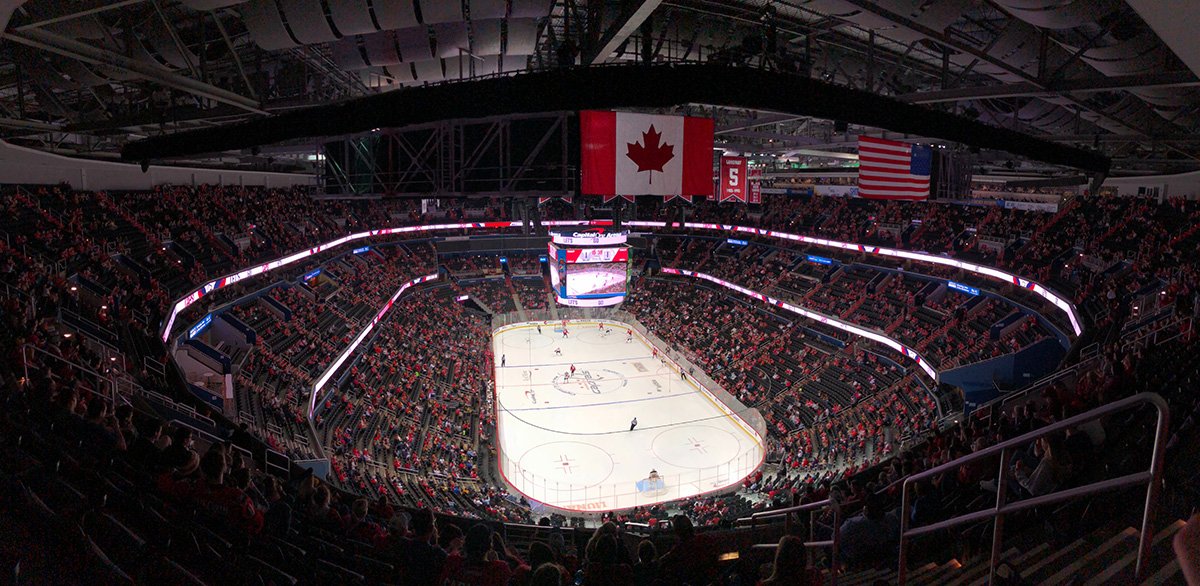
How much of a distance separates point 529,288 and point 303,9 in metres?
30.5

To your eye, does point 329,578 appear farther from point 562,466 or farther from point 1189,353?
point 562,466

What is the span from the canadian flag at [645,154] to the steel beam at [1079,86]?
15.2ft

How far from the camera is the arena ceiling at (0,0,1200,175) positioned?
7871 millimetres

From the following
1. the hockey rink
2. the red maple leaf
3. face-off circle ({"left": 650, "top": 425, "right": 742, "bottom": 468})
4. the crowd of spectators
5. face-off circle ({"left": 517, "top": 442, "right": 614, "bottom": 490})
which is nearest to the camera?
the crowd of spectators

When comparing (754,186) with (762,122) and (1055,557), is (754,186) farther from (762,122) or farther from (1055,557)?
(1055,557)

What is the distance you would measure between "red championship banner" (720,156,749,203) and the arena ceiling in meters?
1.27

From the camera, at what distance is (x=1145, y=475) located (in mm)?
2055

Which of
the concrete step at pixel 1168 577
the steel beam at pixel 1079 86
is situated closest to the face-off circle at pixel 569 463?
the steel beam at pixel 1079 86

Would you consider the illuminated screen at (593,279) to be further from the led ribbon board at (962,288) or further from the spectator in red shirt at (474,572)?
the spectator in red shirt at (474,572)

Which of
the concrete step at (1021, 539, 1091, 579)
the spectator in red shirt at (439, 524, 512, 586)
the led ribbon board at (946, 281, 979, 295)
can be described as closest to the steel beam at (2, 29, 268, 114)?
the spectator in red shirt at (439, 524, 512, 586)

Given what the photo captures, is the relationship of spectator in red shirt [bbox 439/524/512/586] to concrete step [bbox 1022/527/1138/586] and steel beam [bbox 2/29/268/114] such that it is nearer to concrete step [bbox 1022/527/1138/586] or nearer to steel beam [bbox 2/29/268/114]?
concrete step [bbox 1022/527/1138/586]

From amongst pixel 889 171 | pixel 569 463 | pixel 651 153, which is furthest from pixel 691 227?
pixel 651 153

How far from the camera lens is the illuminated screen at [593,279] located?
87.8 ft

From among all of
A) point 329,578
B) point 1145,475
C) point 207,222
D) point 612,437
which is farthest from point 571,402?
point 1145,475
